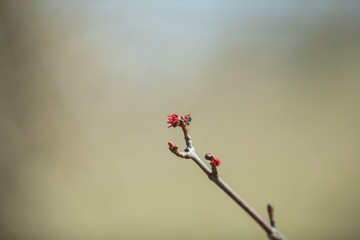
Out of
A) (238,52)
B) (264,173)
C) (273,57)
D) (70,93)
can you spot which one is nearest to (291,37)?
(273,57)

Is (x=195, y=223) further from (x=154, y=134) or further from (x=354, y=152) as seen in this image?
(x=354, y=152)

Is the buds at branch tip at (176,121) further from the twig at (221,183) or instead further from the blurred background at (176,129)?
the blurred background at (176,129)

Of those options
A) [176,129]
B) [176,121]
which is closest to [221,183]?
[176,121]

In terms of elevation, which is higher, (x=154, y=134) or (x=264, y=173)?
(x=154, y=134)

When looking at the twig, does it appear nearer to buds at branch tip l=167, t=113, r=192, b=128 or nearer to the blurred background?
buds at branch tip l=167, t=113, r=192, b=128

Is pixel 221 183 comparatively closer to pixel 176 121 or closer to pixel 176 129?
pixel 176 121

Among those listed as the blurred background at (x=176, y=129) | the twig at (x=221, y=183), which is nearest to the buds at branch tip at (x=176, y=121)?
the twig at (x=221, y=183)

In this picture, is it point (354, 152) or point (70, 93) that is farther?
point (70, 93)

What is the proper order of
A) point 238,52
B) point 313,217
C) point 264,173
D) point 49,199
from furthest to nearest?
1. point 238,52
2. point 49,199
3. point 264,173
4. point 313,217

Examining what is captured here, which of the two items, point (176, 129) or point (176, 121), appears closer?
point (176, 121)

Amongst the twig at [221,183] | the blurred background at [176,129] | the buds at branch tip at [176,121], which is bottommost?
the twig at [221,183]

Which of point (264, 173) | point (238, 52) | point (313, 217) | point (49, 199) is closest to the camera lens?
point (313, 217)
